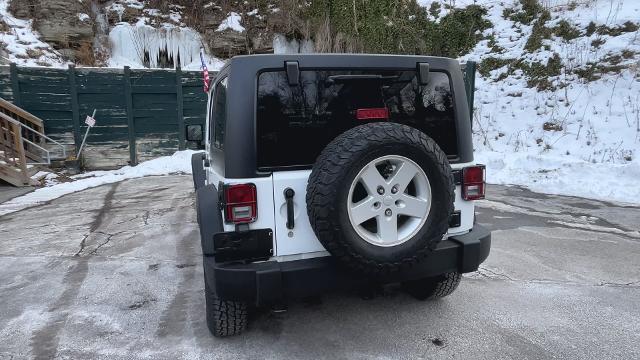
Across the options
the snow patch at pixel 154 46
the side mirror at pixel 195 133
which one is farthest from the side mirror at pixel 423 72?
the snow patch at pixel 154 46

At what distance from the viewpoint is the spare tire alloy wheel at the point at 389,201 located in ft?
7.84

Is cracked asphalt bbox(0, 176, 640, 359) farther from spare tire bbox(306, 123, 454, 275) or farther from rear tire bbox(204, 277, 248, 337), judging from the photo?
spare tire bbox(306, 123, 454, 275)

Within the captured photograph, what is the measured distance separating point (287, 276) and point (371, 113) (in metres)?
1.16

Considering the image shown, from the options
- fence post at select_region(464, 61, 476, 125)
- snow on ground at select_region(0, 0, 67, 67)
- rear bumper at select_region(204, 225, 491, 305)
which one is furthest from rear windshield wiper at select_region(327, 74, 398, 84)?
snow on ground at select_region(0, 0, 67, 67)

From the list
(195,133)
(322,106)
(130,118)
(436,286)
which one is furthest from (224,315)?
(130,118)

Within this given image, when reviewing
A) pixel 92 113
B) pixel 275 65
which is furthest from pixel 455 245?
pixel 92 113

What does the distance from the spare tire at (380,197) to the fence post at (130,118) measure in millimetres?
11278

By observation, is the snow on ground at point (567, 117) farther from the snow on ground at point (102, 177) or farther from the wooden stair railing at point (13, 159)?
the wooden stair railing at point (13, 159)

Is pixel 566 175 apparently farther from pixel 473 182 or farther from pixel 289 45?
pixel 289 45

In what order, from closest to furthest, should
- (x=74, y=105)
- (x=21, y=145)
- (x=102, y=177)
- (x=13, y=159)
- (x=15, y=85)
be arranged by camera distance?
(x=21, y=145) → (x=13, y=159) → (x=102, y=177) → (x=15, y=85) → (x=74, y=105)

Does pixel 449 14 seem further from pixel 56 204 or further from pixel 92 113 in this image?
pixel 56 204

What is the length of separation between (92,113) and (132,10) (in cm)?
797

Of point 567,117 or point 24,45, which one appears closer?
point 567,117

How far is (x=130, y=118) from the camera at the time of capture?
12094mm
